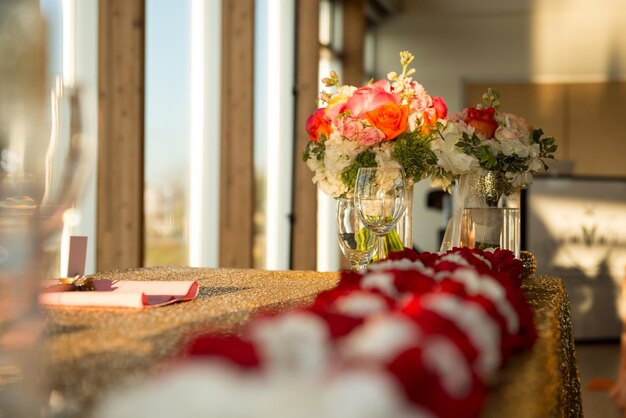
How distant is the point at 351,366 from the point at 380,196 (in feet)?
3.18

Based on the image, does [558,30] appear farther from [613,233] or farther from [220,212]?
[220,212]

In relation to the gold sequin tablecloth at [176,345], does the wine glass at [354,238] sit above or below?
above

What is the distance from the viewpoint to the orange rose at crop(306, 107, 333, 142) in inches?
69.4

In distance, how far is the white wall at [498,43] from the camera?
9789 mm

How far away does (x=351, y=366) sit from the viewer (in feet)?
1.42

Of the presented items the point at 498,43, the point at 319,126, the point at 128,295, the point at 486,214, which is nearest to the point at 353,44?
the point at 498,43

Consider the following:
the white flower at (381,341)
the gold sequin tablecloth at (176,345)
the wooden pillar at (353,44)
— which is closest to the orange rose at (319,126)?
the gold sequin tablecloth at (176,345)

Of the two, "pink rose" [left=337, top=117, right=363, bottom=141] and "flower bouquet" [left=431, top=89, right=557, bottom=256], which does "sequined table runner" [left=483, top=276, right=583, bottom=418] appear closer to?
"flower bouquet" [left=431, top=89, right=557, bottom=256]

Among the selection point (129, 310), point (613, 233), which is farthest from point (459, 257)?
point (613, 233)

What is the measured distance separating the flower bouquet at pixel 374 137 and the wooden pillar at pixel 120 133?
6.28 feet

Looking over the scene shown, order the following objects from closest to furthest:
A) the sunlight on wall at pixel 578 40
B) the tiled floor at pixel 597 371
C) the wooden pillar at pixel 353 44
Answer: the tiled floor at pixel 597 371 → the wooden pillar at pixel 353 44 → the sunlight on wall at pixel 578 40

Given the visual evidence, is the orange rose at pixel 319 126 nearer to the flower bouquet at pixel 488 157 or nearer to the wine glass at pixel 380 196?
the flower bouquet at pixel 488 157

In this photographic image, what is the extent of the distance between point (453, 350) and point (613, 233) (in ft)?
17.2

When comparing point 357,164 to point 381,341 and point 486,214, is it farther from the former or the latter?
point 381,341
